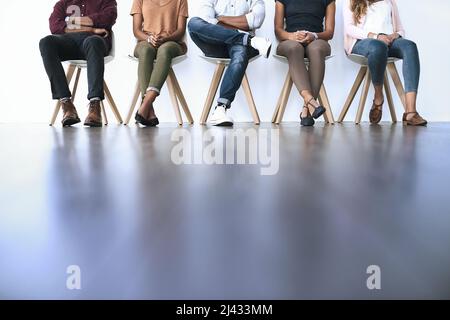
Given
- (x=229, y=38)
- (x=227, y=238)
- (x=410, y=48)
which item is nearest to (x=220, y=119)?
(x=229, y=38)

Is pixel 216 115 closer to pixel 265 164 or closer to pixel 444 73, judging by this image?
pixel 265 164

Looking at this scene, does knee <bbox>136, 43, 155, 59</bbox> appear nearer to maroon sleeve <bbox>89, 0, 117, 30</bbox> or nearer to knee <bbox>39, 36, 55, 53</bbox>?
maroon sleeve <bbox>89, 0, 117, 30</bbox>

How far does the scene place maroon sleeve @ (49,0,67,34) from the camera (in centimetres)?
225

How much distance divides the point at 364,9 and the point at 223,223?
258cm

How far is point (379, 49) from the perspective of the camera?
2275mm

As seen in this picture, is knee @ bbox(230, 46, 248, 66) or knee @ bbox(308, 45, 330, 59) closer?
knee @ bbox(230, 46, 248, 66)

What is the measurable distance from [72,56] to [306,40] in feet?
3.97

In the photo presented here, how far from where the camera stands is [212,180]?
1.18ft

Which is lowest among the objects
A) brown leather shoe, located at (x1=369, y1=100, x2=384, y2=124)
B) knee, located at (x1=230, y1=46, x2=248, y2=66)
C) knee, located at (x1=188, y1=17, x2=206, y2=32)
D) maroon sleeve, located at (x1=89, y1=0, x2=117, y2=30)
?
brown leather shoe, located at (x1=369, y1=100, x2=384, y2=124)

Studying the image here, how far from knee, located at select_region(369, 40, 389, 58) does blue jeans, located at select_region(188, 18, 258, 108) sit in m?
0.62

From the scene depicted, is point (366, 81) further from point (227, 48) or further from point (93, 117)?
point (93, 117)

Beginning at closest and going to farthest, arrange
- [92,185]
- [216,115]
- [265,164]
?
[92,185] < [265,164] < [216,115]

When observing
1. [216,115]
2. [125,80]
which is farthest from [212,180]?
[125,80]

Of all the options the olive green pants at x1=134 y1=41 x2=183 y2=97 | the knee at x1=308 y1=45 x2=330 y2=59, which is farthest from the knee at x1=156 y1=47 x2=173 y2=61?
the knee at x1=308 y1=45 x2=330 y2=59
